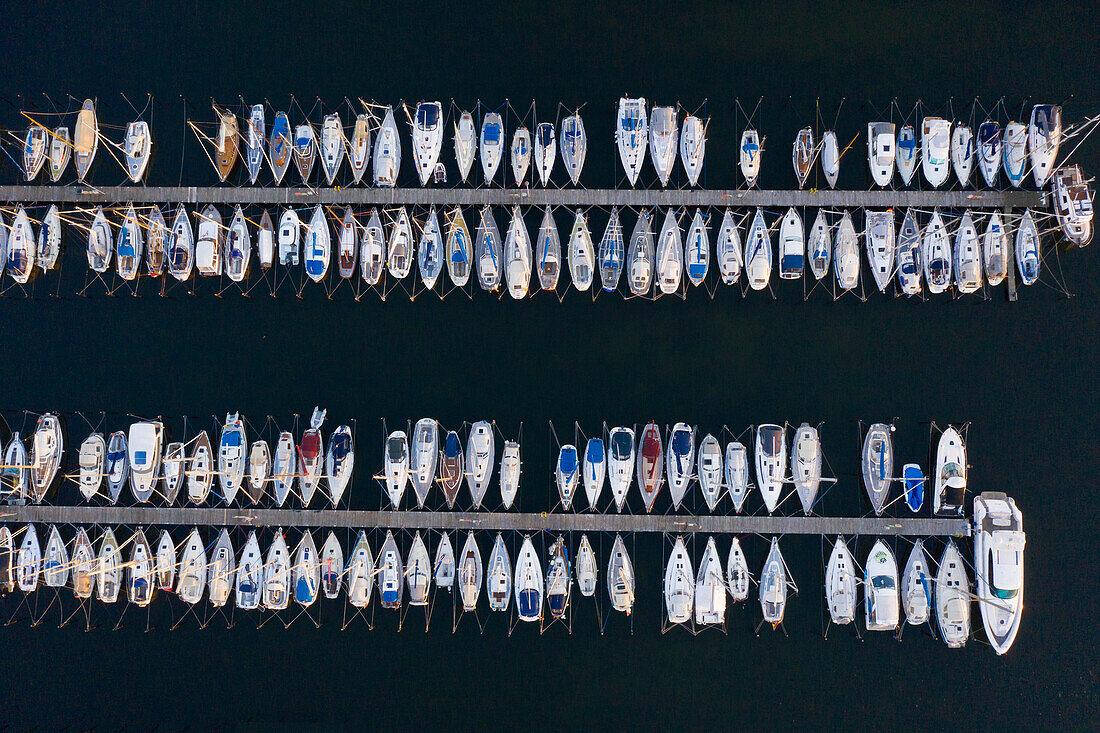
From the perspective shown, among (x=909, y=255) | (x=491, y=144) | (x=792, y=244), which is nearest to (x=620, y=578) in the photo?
(x=792, y=244)

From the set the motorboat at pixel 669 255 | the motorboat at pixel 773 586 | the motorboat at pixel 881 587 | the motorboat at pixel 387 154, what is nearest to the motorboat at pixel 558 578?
the motorboat at pixel 773 586

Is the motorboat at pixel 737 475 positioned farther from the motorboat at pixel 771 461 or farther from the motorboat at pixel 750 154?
the motorboat at pixel 750 154

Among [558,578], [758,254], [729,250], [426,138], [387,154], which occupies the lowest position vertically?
[558,578]

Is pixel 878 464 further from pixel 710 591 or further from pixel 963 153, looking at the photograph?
pixel 963 153

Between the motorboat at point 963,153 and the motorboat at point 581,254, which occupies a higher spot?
the motorboat at point 963,153

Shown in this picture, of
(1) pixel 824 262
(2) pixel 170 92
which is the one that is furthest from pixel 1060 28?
(2) pixel 170 92

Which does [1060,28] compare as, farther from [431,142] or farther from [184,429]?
[184,429]
